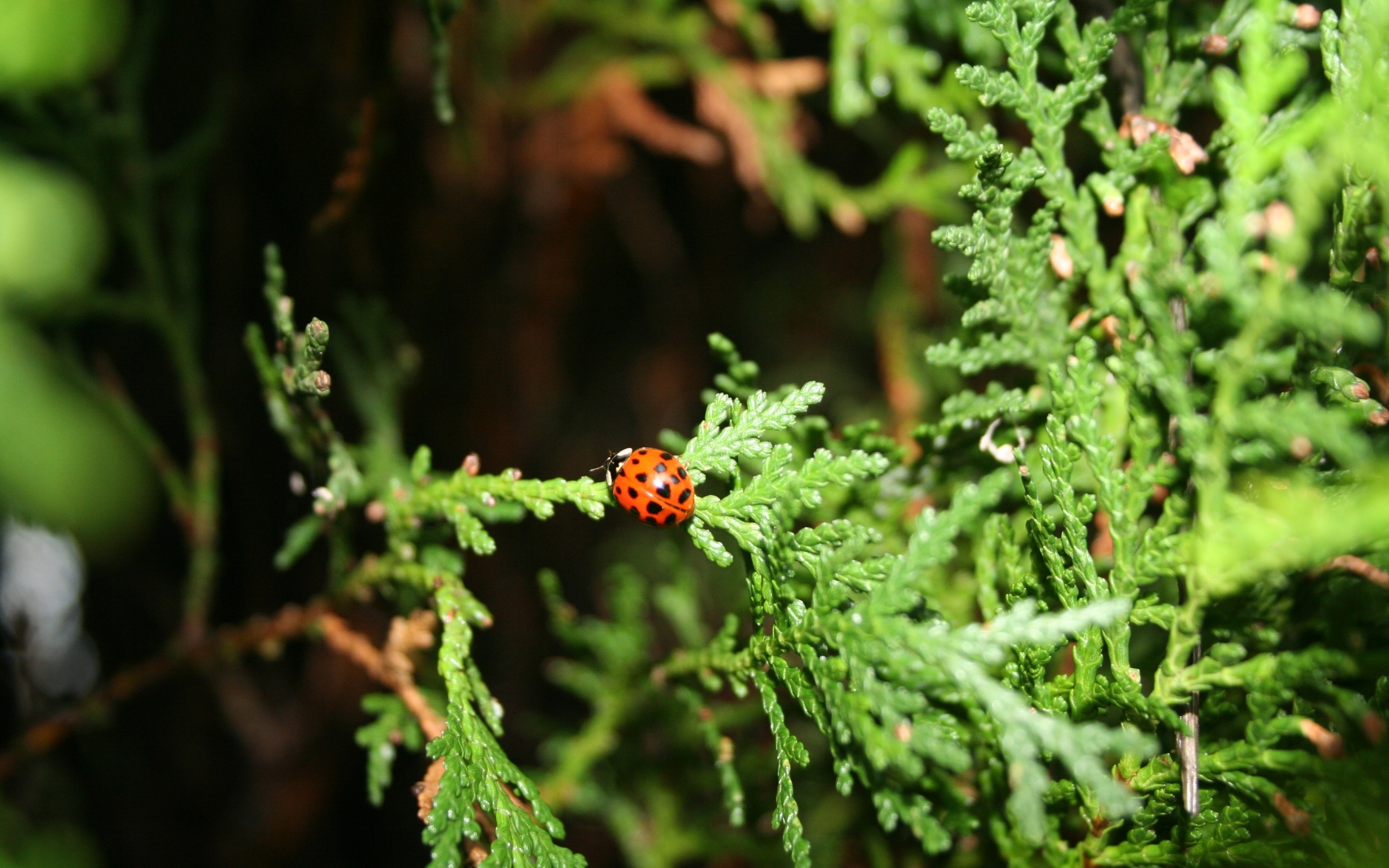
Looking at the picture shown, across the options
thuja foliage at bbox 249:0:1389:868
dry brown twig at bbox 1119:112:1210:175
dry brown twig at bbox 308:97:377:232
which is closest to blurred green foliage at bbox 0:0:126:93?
dry brown twig at bbox 308:97:377:232

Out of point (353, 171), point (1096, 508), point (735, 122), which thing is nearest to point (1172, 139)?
point (1096, 508)

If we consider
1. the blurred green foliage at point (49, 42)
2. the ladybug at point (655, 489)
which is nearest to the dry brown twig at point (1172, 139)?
the ladybug at point (655, 489)

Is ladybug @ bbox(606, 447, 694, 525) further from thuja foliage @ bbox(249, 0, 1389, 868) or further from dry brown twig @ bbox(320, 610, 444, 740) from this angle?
dry brown twig @ bbox(320, 610, 444, 740)

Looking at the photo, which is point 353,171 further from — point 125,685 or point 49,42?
point 125,685

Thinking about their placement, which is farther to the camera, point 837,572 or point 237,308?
point 237,308

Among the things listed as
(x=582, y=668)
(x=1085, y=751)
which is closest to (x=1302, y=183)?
(x=1085, y=751)

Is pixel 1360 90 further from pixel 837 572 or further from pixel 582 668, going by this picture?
pixel 582 668
